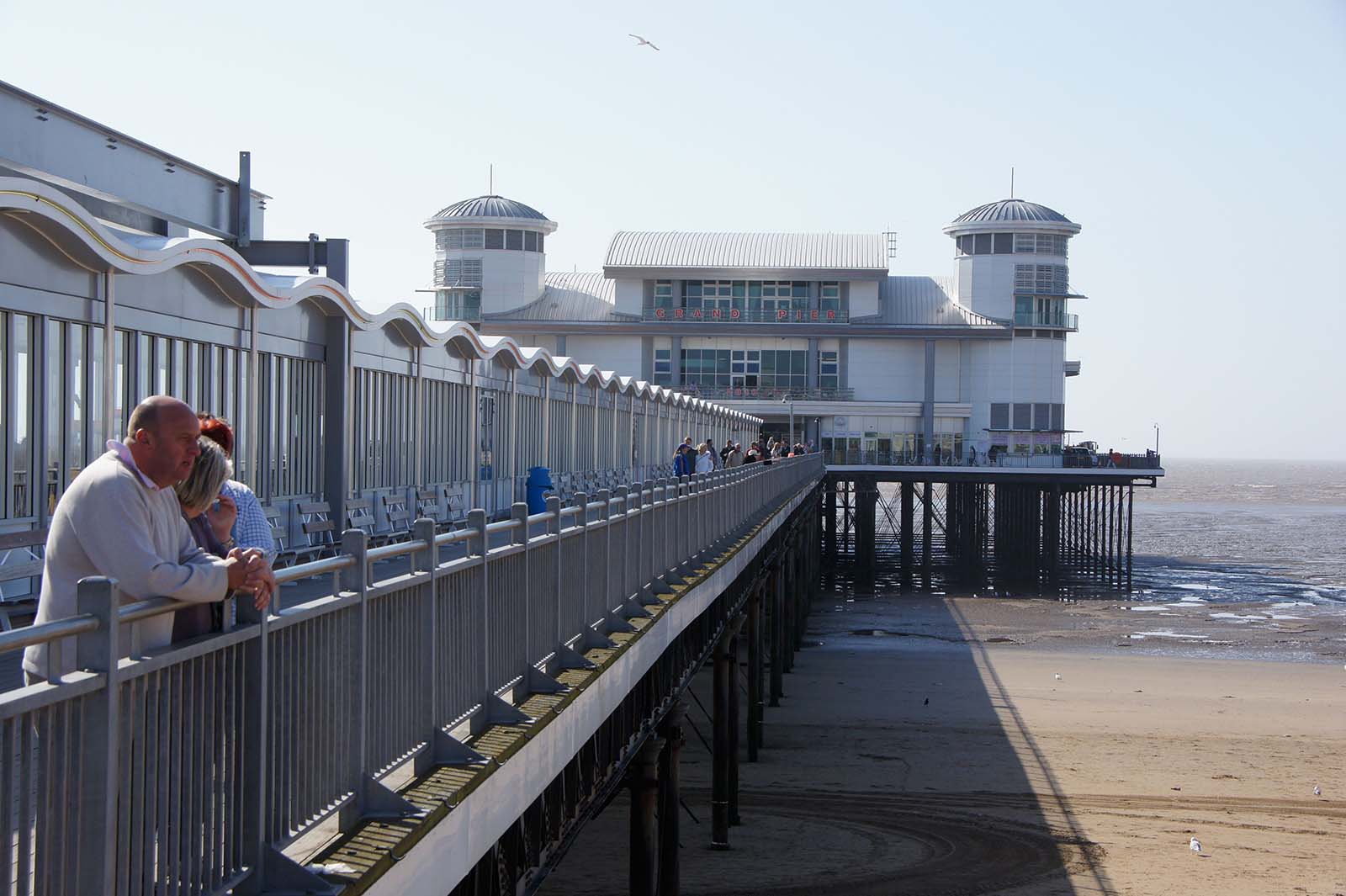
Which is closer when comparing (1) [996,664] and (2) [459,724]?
(2) [459,724]

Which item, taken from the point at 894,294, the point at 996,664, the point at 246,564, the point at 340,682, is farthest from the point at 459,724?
the point at 894,294

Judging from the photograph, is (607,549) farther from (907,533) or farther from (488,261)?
(488,261)

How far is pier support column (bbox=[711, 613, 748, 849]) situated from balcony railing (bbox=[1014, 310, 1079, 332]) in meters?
57.1

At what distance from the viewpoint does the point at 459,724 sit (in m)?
6.14

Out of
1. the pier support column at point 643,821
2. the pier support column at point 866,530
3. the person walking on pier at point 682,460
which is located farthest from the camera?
the pier support column at point 866,530

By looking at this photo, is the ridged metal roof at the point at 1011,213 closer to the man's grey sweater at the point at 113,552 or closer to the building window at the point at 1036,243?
the building window at the point at 1036,243

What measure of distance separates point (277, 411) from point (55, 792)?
484 inches

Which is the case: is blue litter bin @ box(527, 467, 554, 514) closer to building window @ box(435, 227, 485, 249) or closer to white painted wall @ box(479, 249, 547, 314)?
white painted wall @ box(479, 249, 547, 314)

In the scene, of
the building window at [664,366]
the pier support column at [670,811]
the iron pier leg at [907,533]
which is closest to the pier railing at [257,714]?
the pier support column at [670,811]

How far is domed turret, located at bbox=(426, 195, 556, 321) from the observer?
247ft

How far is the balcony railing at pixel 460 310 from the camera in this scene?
245ft

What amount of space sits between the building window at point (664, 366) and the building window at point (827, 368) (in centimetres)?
703

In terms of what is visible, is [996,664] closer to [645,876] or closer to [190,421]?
[645,876]

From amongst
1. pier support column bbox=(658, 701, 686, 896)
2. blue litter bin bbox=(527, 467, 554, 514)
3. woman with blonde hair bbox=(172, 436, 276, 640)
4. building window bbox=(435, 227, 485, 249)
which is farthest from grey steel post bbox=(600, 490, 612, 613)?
building window bbox=(435, 227, 485, 249)
